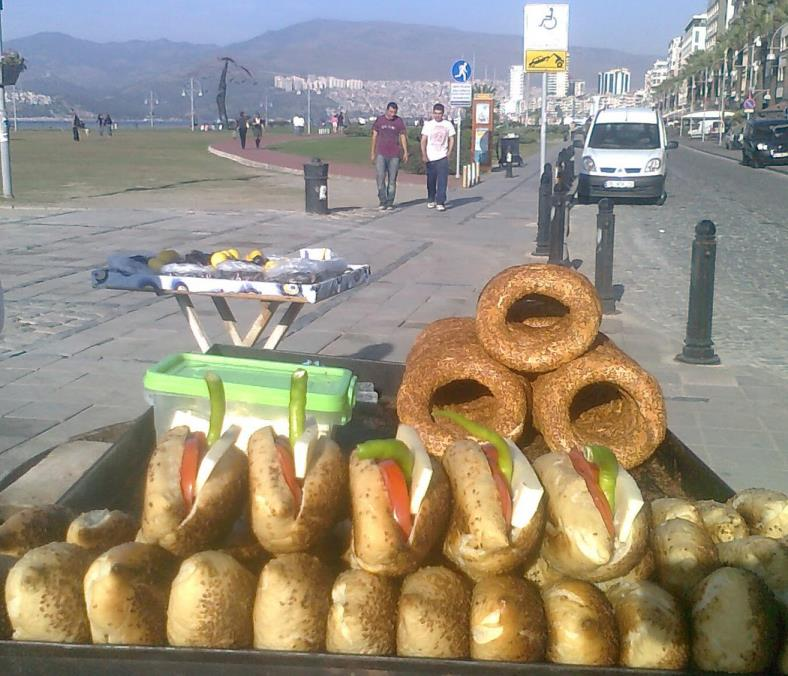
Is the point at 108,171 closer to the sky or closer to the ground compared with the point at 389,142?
closer to the ground

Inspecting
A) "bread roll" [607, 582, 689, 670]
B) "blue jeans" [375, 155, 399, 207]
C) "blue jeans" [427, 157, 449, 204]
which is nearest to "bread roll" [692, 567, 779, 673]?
"bread roll" [607, 582, 689, 670]

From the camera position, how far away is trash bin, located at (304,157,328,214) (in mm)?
18875

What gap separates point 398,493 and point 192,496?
0.50 m

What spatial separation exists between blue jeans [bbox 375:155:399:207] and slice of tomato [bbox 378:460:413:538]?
1744 centimetres

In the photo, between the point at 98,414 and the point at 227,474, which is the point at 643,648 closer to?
the point at 227,474

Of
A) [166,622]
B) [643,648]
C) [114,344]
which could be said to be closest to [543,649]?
[643,648]

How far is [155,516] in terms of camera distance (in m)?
2.18

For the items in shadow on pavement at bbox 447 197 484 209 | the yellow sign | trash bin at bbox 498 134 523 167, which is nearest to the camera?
the yellow sign

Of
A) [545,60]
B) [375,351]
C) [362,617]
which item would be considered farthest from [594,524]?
[545,60]

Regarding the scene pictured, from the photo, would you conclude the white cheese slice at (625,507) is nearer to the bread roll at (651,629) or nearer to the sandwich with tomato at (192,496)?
the bread roll at (651,629)

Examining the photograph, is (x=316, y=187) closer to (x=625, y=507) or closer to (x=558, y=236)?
(x=558, y=236)

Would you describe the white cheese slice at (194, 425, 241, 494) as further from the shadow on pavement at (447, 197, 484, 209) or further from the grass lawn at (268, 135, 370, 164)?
the grass lawn at (268, 135, 370, 164)

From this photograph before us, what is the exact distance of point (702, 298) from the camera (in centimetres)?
800

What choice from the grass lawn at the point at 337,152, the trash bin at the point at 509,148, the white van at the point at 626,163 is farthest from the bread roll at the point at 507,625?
the grass lawn at the point at 337,152
